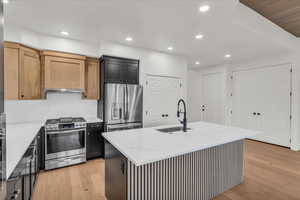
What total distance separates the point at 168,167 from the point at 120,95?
2.12m

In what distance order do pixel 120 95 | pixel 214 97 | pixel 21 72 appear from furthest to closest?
1. pixel 214 97
2. pixel 120 95
3. pixel 21 72

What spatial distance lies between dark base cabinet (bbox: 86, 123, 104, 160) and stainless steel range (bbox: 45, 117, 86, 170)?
0.12 m

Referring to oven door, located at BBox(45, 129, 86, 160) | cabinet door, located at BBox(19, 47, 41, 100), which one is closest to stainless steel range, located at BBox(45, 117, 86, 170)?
oven door, located at BBox(45, 129, 86, 160)

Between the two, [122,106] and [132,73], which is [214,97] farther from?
[122,106]

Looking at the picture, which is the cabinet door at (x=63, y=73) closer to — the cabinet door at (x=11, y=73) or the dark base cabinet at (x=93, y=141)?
the cabinet door at (x=11, y=73)

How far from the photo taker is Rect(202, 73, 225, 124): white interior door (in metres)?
5.34

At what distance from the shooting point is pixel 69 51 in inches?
127

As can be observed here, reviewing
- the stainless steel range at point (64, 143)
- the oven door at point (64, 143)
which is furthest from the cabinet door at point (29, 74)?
the oven door at point (64, 143)

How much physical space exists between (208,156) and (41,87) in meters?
3.31

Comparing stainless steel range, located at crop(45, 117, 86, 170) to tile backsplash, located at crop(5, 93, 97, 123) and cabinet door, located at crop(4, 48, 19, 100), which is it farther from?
cabinet door, located at crop(4, 48, 19, 100)

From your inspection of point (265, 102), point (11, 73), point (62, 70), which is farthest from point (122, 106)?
point (265, 102)

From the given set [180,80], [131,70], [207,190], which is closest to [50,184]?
[207,190]

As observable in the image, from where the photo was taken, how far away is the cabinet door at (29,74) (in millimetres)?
2535

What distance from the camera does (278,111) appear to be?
4.13 metres
